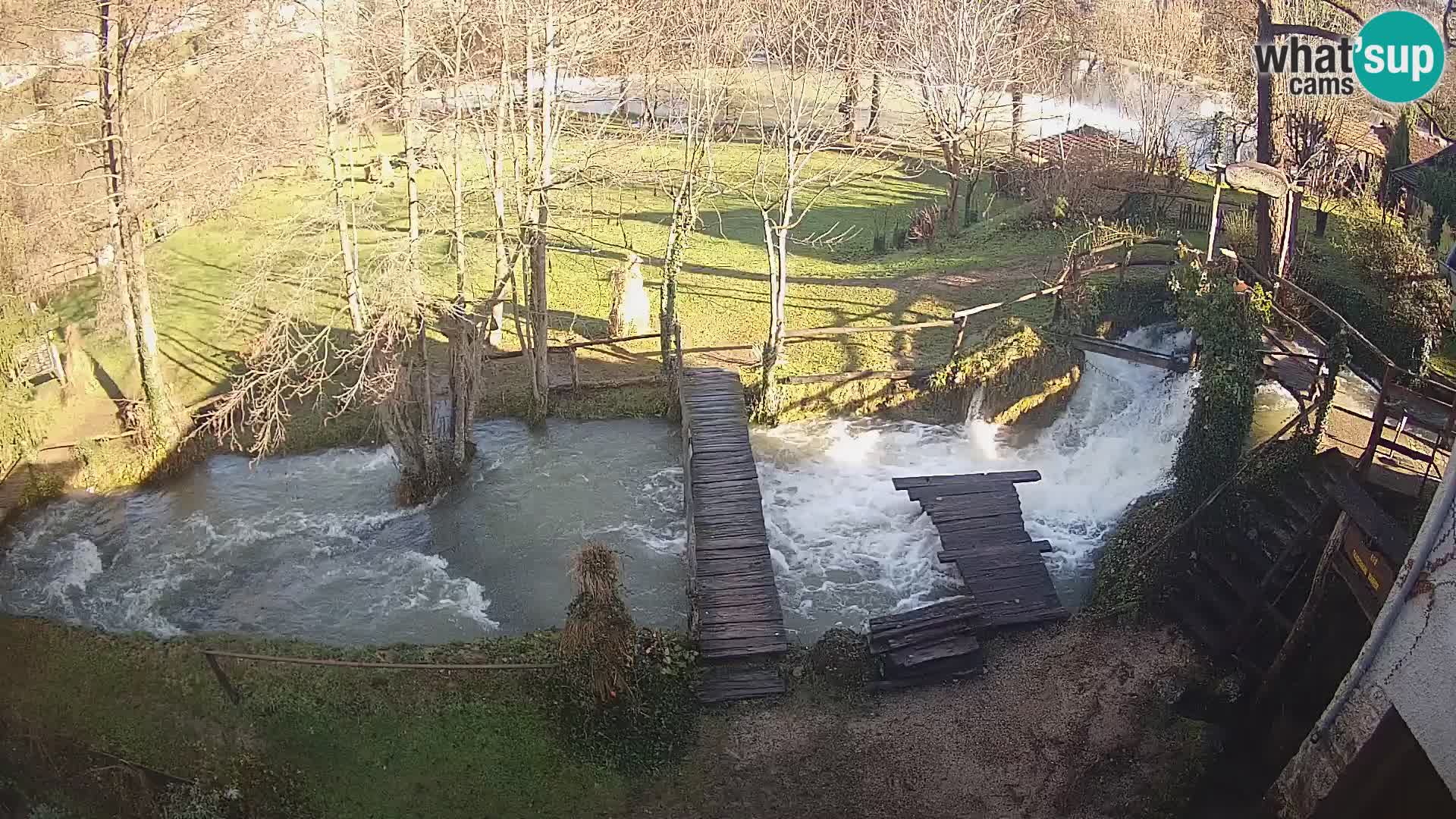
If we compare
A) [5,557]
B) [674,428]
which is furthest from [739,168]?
[5,557]

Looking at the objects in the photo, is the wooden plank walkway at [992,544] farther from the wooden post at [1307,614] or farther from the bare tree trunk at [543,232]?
the bare tree trunk at [543,232]

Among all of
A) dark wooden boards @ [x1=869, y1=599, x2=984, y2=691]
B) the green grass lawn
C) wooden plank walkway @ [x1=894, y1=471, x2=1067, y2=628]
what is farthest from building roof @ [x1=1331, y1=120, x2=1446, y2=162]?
the green grass lawn

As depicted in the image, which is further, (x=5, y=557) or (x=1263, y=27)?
(x=1263, y=27)

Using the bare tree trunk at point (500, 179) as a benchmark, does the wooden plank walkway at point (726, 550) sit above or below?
below

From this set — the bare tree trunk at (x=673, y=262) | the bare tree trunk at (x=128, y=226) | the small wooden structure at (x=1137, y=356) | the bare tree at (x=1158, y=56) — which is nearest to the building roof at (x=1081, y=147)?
the bare tree at (x=1158, y=56)

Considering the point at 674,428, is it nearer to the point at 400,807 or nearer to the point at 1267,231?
the point at 400,807

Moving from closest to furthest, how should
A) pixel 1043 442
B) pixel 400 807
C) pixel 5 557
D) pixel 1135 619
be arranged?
pixel 400 807 → pixel 1135 619 → pixel 5 557 → pixel 1043 442

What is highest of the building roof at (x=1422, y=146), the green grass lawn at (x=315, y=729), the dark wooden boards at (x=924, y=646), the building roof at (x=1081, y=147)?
the building roof at (x=1422, y=146)
